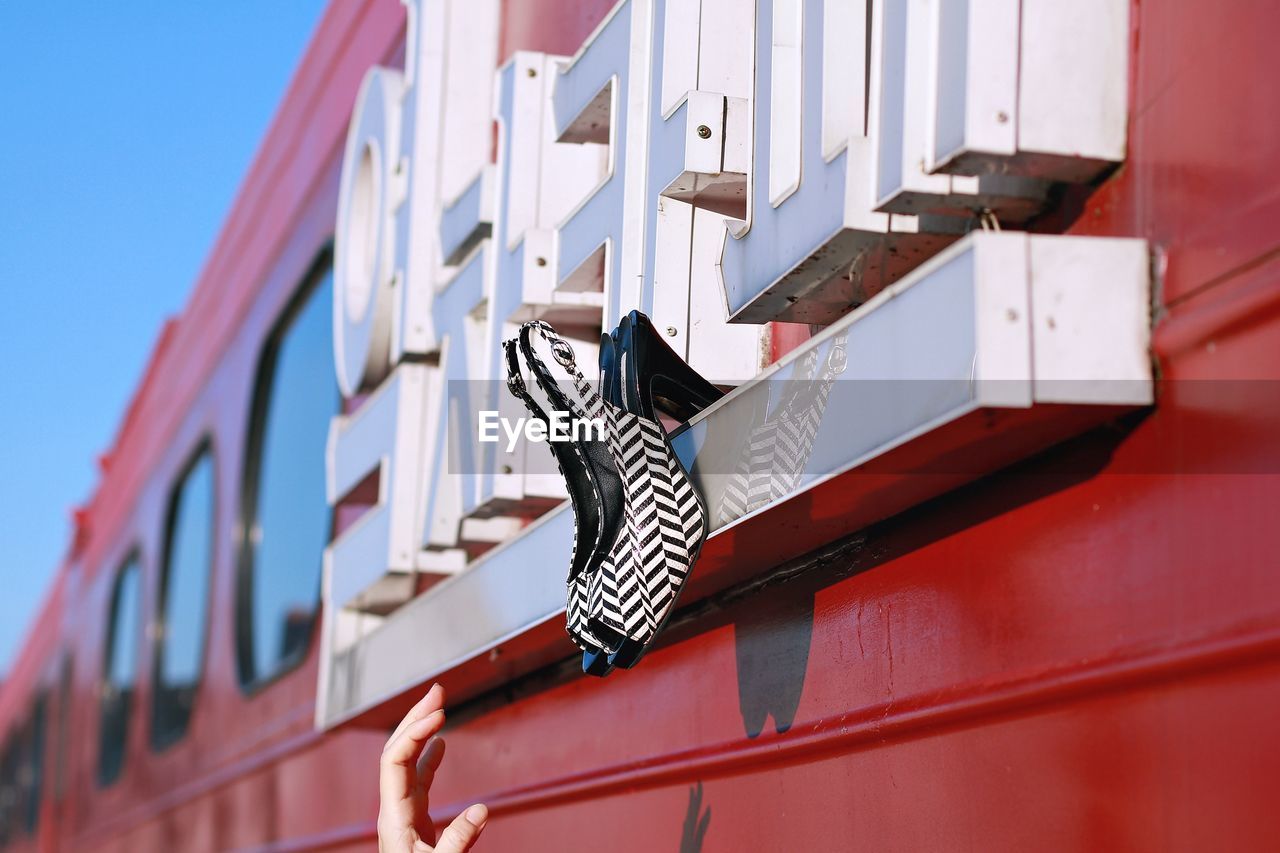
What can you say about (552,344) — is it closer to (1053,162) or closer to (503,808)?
(1053,162)

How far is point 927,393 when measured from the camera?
64.9 inches

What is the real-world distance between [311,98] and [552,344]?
4156mm

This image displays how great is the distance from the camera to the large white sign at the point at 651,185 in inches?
66.4

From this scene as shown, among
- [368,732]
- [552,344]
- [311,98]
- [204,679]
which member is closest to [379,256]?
[368,732]

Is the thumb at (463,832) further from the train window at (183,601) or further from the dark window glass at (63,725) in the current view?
the dark window glass at (63,725)

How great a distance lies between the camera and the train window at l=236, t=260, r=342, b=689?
5.49 meters

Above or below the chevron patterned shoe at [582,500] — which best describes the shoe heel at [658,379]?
above

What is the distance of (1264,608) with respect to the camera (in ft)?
4.65

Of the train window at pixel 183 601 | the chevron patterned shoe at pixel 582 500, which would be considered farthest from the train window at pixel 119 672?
the chevron patterned shoe at pixel 582 500

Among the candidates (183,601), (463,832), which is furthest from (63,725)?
(463,832)

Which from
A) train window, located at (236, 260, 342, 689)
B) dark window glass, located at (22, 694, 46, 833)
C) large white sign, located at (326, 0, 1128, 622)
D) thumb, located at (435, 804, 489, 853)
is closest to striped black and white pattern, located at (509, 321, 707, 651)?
large white sign, located at (326, 0, 1128, 622)

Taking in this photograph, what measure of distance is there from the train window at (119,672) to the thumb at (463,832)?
730 centimetres

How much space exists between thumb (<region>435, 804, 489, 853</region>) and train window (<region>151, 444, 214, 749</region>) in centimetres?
523

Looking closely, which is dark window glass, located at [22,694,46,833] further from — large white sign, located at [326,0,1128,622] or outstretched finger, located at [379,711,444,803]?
outstretched finger, located at [379,711,444,803]
